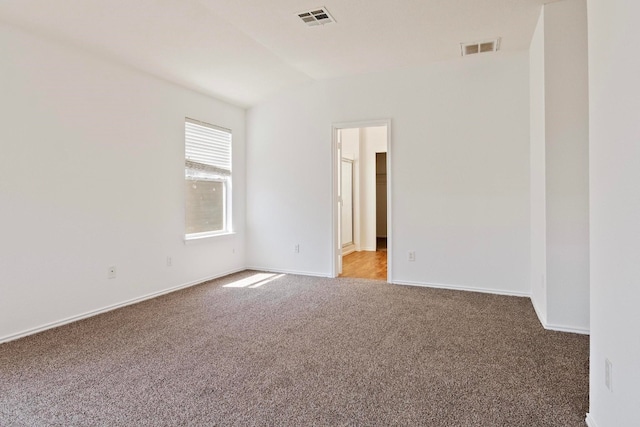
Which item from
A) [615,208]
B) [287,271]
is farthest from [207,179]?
[615,208]

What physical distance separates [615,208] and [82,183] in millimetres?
3894

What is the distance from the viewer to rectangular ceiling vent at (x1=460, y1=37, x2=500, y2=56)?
372 centimetres

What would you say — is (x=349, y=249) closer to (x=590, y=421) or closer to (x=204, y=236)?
(x=204, y=236)

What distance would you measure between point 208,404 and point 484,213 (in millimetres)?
3534

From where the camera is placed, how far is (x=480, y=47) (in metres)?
3.86

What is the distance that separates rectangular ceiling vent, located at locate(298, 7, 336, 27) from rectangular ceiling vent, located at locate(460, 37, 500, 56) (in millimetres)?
1528

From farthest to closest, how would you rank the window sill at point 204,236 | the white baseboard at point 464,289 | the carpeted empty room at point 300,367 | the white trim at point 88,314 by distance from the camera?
the window sill at point 204,236 → the white baseboard at point 464,289 → the white trim at point 88,314 → the carpeted empty room at point 300,367

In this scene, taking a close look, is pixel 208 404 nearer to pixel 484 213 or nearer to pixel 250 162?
pixel 484 213

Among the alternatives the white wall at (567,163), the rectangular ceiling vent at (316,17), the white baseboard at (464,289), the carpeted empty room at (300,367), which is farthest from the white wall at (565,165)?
the rectangular ceiling vent at (316,17)

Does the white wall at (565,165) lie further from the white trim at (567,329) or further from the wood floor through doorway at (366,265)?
the wood floor through doorway at (366,265)

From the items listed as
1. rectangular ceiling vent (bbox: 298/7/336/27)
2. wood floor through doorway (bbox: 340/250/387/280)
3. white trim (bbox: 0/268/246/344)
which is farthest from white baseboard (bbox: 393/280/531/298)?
rectangular ceiling vent (bbox: 298/7/336/27)

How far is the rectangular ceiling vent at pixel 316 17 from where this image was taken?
312 centimetres

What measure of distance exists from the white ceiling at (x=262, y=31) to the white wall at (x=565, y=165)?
1.05ft

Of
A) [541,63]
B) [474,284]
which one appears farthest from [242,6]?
[474,284]
